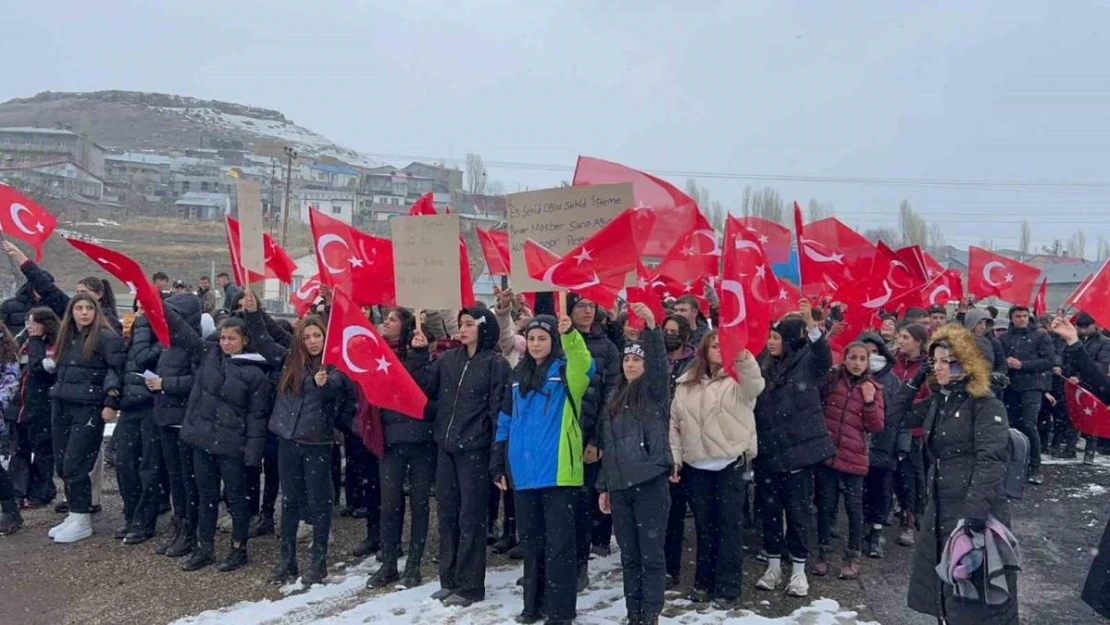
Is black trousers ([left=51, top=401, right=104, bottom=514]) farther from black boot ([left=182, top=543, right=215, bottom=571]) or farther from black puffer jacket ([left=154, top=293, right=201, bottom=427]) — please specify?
black boot ([left=182, top=543, right=215, bottom=571])

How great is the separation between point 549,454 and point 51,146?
145 m

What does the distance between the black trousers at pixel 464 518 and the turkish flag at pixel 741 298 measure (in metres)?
1.94

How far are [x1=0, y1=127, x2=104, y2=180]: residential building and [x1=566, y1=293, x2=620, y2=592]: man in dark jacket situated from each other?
436 ft

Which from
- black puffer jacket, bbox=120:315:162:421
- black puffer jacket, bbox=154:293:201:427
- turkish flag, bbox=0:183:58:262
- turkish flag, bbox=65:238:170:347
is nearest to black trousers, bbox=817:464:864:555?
black puffer jacket, bbox=154:293:201:427

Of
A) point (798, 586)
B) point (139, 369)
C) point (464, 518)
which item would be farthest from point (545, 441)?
point (139, 369)

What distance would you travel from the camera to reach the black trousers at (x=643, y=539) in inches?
205

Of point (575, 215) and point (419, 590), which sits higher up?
point (575, 215)

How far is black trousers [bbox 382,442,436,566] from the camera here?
20.6 ft

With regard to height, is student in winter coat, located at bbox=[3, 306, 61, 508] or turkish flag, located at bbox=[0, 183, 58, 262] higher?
turkish flag, located at bbox=[0, 183, 58, 262]

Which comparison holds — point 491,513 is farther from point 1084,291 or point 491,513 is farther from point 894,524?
point 1084,291

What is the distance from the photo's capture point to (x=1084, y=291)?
7.04 m

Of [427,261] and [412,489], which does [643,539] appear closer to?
[412,489]

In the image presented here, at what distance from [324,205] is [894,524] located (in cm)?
10209

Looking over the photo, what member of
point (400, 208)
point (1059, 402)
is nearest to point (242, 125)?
point (400, 208)
